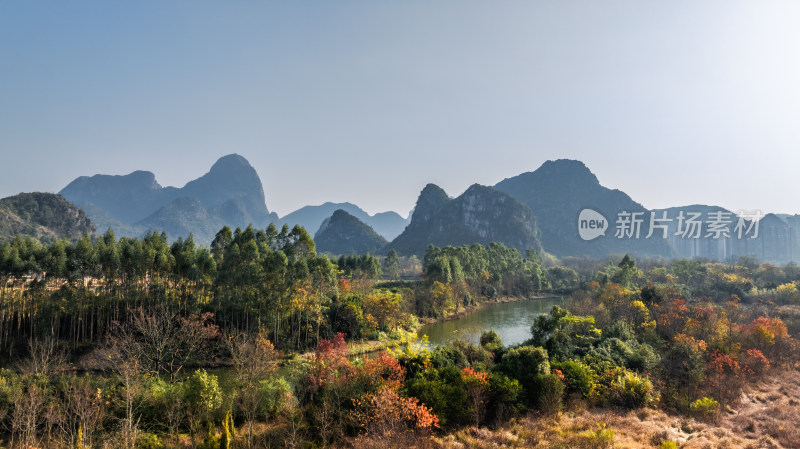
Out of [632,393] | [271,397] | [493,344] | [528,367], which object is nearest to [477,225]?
[493,344]

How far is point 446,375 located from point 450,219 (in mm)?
179008

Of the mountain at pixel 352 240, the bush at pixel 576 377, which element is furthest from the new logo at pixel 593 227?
the bush at pixel 576 377

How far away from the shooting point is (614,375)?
1727 centimetres

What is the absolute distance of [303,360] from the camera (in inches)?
1051

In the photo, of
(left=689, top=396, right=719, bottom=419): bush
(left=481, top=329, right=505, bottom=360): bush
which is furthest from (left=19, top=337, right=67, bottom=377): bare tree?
(left=689, top=396, right=719, bottom=419): bush

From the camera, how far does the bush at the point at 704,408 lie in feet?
51.9

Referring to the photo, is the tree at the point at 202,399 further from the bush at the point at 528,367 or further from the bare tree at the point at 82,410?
the bush at the point at 528,367

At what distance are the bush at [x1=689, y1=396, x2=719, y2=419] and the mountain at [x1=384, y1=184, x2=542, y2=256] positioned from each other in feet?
503

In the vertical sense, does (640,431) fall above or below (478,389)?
below

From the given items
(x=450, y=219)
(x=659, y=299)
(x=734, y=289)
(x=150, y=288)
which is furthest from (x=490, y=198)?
(x=150, y=288)

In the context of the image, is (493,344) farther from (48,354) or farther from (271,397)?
(48,354)

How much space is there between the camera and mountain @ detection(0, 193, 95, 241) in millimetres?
78537

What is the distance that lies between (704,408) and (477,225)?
173030 mm

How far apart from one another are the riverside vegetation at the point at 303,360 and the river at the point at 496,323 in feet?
12.1
